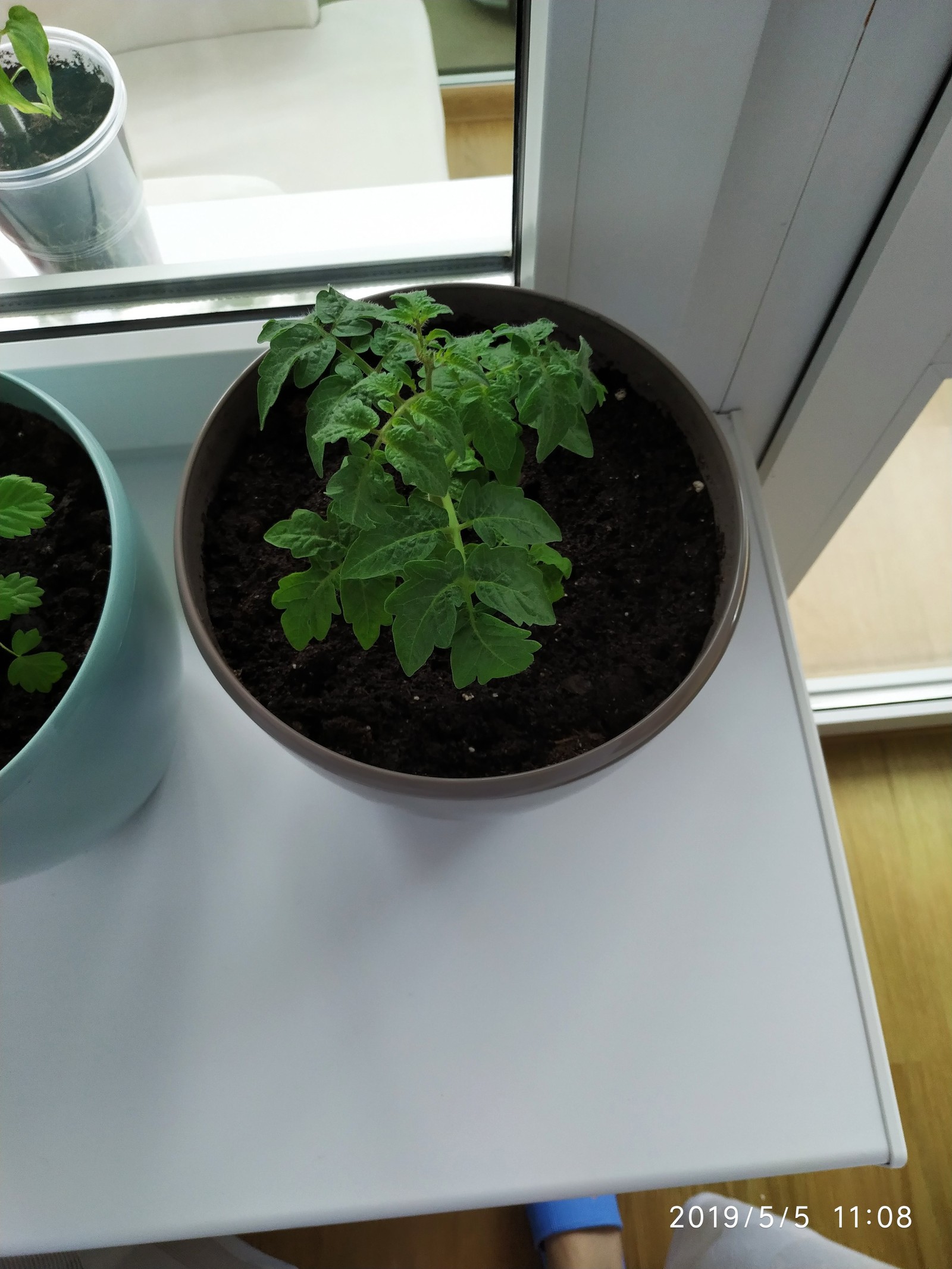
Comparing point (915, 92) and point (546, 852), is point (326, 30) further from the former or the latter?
point (546, 852)

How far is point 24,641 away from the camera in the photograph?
0.53 m

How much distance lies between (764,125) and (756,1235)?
99cm

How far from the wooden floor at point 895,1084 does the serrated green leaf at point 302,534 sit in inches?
42.6

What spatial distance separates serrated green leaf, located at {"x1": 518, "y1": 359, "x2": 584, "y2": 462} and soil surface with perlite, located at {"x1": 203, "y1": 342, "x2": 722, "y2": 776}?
0.56 ft

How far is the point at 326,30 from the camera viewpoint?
640 mm

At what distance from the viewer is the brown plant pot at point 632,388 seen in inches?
19.1

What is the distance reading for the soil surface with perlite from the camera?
0.54 meters

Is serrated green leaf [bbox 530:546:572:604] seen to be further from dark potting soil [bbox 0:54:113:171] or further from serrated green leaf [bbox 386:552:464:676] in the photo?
dark potting soil [bbox 0:54:113:171]

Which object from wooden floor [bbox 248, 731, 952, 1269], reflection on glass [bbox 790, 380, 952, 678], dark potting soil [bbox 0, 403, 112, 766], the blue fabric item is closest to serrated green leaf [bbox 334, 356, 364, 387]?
dark potting soil [bbox 0, 403, 112, 766]

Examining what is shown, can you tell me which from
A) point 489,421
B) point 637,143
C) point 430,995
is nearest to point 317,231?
point 637,143

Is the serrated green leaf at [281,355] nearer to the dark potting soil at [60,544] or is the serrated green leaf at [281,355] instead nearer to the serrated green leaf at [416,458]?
the serrated green leaf at [416,458]

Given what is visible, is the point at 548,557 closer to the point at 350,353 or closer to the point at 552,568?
the point at 552,568

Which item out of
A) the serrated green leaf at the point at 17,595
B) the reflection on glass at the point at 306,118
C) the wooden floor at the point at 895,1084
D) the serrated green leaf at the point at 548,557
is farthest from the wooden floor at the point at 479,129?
the wooden floor at the point at 895,1084

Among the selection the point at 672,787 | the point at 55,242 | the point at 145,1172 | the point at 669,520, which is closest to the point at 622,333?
the point at 669,520
